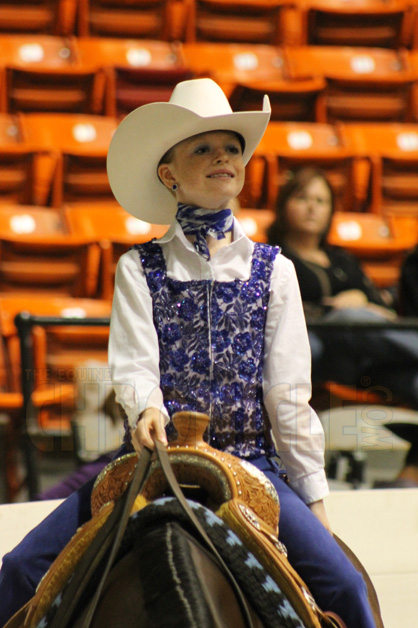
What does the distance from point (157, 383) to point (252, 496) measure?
271 mm

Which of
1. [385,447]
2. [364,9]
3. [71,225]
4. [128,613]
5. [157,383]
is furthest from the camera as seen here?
[364,9]

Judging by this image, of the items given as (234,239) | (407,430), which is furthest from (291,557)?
(407,430)

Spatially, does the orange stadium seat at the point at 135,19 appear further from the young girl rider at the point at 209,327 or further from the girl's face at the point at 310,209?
the young girl rider at the point at 209,327

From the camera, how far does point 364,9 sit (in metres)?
5.30

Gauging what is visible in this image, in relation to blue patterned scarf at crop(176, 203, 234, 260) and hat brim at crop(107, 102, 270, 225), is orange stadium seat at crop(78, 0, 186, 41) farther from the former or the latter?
blue patterned scarf at crop(176, 203, 234, 260)

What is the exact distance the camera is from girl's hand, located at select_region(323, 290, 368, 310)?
10.4 feet

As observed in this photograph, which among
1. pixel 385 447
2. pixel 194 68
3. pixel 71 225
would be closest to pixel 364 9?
pixel 194 68

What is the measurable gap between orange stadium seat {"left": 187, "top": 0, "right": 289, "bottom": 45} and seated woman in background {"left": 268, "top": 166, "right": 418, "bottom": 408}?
229 cm

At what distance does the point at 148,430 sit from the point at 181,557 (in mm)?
316

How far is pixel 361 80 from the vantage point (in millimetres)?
5016

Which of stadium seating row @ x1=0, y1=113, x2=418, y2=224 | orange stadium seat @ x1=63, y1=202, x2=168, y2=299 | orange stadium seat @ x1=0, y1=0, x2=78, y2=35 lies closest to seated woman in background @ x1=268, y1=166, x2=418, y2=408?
stadium seating row @ x1=0, y1=113, x2=418, y2=224

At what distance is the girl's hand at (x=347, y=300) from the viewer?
10.4ft

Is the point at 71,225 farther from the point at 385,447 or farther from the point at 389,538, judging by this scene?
the point at 389,538

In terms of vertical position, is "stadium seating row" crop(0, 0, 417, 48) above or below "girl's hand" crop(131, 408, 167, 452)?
above
